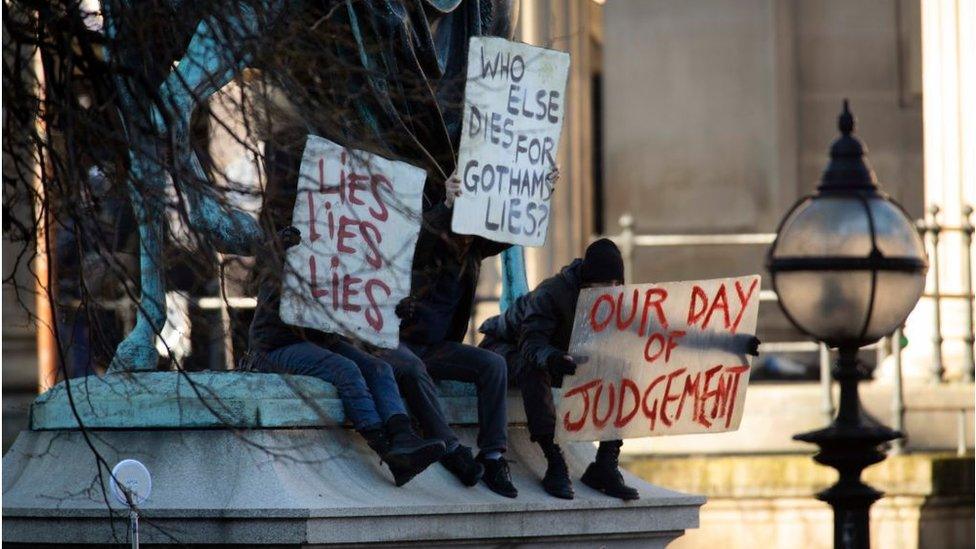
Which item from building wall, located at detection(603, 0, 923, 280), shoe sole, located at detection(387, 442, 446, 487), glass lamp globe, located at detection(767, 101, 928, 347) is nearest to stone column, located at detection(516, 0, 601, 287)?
building wall, located at detection(603, 0, 923, 280)

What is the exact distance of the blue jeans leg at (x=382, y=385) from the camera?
11.4 meters

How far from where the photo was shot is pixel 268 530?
11.0 metres

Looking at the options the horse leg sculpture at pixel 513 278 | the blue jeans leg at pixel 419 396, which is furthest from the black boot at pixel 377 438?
the horse leg sculpture at pixel 513 278

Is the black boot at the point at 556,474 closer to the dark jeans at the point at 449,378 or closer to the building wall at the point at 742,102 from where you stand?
the dark jeans at the point at 449,378

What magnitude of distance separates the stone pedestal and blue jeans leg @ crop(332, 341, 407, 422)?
5.9 inches

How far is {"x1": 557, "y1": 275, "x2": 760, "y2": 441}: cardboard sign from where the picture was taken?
478 inches

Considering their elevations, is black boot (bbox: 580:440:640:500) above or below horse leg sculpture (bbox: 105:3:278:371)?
below

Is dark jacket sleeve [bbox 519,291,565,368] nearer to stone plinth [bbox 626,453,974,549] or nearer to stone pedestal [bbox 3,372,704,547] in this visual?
stone pedestal [bbox 3,372,704,547]

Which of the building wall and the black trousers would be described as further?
the building wall

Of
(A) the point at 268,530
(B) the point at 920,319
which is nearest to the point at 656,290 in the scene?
(A) the point at 268,530

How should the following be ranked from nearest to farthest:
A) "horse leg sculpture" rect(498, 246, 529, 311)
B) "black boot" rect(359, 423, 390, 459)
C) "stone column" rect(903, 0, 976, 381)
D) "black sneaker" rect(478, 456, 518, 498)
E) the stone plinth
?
"black boot" rect(359, 423, 390, 459), "black sneaker" rect(478, 456, 518, 498), "horse leg sculpture" rect(498, 246, 529, 311), the stone plinth, "stone column" rect(903, 0, 976, 381)

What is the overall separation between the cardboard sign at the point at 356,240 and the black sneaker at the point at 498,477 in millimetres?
590

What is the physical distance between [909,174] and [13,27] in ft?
48.4

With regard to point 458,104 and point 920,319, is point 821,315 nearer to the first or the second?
point 458,104
